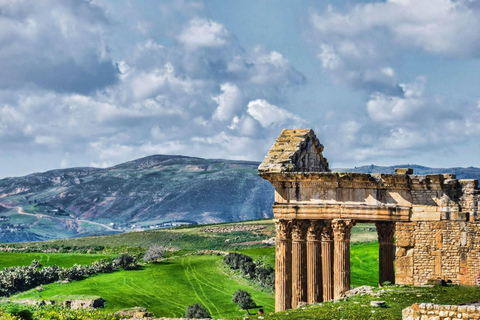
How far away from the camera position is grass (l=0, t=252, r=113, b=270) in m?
69.5

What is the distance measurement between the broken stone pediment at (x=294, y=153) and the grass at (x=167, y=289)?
52.5 ft

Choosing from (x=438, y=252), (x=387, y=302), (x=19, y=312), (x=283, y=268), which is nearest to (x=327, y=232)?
(x=283, y=268)

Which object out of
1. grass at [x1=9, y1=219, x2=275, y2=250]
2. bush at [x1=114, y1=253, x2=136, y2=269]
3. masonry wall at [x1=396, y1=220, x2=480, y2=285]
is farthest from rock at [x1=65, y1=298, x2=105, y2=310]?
grass at [x1=9, y1=219, x2=275, y2=250]

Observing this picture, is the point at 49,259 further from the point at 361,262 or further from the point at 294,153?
the point at 294,153

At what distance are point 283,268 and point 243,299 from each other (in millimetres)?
18570

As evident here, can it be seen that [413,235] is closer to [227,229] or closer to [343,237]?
[343,237]

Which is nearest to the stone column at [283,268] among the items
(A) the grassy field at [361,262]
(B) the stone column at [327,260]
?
(B) the stone column at [327,260]

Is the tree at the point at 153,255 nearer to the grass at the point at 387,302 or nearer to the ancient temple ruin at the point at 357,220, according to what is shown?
the ancient temple ruin at the point at 357,220

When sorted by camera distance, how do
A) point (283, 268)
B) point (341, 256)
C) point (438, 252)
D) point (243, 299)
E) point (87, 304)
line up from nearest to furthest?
1. point (438, 252)
2. point (341, 256)
3. point (283, 268)
4. point (87, 304)
5. point (243, 299)

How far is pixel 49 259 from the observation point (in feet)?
242

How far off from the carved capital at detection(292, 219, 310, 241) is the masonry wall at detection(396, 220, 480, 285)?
326cm

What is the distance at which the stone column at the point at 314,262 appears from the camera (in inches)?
1086

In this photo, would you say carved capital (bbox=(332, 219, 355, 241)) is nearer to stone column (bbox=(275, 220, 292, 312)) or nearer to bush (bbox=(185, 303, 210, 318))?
stone column (bbox=(275, 220, 292, 312))

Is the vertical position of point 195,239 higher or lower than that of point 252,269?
higher
